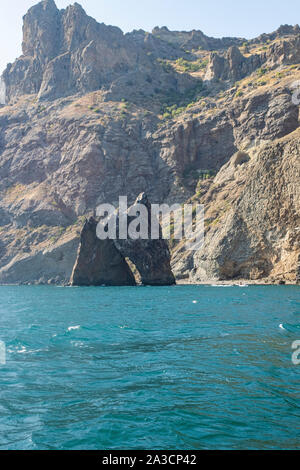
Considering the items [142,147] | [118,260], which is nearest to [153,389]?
[118,260]

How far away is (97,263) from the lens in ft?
306

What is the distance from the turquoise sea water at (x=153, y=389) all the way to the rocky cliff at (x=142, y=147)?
5748cm

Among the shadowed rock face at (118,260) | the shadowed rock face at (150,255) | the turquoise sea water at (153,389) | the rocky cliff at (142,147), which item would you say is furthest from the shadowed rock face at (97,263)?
the turquoise sea water at (153,389)

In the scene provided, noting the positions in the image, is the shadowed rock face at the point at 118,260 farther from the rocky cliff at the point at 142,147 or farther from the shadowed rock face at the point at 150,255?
the rocky cliff at the point at 142,147

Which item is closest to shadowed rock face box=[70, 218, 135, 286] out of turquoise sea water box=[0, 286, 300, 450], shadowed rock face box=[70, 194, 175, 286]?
shadowed rock face box=[70, 194, 175, 286]

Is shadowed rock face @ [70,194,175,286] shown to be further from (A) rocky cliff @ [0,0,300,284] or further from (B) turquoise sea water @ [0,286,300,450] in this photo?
(B) turquoise sea water @ [0,286,300,450]

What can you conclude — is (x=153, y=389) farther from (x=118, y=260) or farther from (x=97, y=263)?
(x=118, y=260)

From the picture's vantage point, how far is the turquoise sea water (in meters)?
10.8

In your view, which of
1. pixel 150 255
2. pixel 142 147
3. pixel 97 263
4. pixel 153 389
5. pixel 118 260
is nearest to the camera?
pixel 153 389

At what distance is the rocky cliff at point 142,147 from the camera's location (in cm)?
8525

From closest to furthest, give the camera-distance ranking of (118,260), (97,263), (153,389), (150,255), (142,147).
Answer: (153,389) < (150,255) < (97,263) < (118,260) < (142,147)

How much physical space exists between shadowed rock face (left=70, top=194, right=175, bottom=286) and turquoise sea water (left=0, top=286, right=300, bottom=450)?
6182cm

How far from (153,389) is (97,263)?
7954 centimetres
